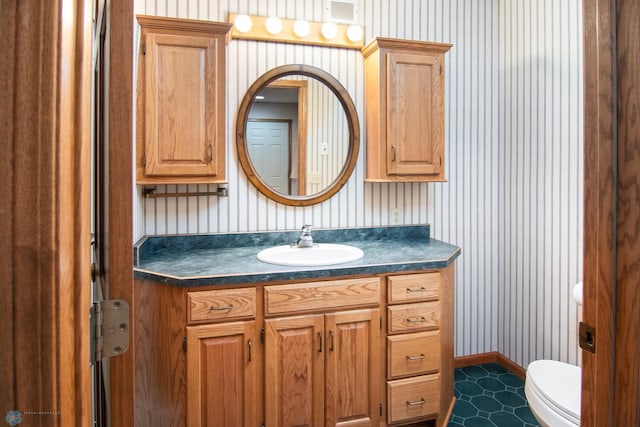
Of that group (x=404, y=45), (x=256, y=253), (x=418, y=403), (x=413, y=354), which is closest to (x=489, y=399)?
(x=418, y=403)

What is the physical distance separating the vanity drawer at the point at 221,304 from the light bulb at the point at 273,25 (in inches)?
57.5

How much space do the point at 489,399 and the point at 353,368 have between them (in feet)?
3.33

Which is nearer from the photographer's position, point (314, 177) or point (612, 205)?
point (612, 205)

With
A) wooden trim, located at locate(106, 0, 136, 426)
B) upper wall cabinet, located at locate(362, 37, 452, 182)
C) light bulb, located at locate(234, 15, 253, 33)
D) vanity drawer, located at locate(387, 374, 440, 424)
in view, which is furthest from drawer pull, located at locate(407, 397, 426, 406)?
light bulb, located at locate(234, 15, 253, 33)

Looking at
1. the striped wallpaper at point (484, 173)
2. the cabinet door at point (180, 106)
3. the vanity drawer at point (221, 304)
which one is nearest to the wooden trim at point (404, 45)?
the striped wallpaper at point (484, 173)

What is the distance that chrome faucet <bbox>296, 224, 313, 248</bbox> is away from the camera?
2383 millimetres

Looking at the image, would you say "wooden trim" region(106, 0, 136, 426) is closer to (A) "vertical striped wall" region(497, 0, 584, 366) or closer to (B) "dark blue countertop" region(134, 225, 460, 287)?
(B) "dark blue countertop" region(134, 225, 460, 287)

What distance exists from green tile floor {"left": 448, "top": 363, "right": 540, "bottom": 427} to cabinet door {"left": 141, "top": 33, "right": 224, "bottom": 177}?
1.87 metres

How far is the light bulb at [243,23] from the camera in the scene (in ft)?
7.82

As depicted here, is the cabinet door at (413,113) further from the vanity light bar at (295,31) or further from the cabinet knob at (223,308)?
the cabinet knob at (223,308)

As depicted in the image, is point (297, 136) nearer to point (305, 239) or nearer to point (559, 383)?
point (305, 239)

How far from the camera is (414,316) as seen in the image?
82.7 inches

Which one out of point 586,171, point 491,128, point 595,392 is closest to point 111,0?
point 586,171

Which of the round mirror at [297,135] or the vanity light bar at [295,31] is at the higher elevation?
the vanity light bar at [295,31]
